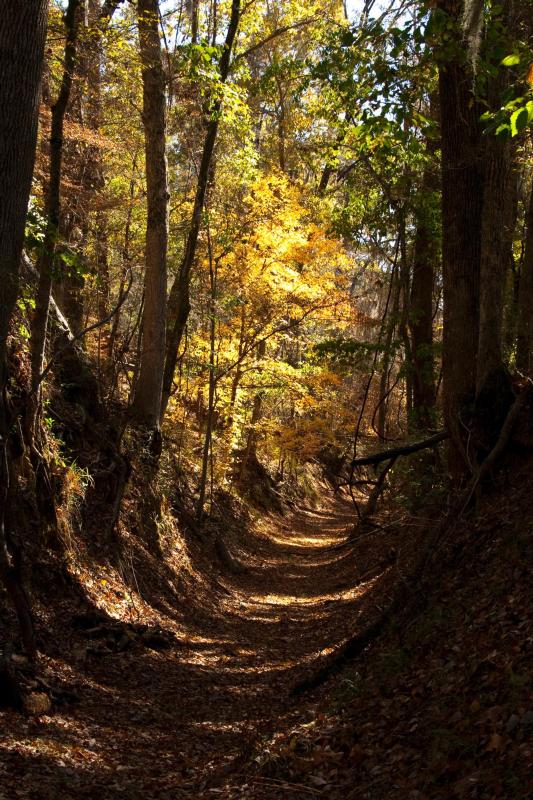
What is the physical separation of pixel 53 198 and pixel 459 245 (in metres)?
4.84

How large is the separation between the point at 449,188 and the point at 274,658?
21.8ft

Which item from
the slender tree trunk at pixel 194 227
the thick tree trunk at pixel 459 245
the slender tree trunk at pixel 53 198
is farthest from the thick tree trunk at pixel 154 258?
the thick tree trunk at pixel 459 245

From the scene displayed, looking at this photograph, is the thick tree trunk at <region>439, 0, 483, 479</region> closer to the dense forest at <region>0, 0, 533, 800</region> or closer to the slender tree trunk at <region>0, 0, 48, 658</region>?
the dense forest at <region>0, 0, 533, 800</region>

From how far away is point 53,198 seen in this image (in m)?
7.35

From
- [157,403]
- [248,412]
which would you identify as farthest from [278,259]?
[157,403]

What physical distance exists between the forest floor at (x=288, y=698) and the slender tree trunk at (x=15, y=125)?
173 centimetres

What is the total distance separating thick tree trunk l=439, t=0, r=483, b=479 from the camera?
7.54 m

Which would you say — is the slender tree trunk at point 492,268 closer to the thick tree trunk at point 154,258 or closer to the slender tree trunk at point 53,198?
the slender tree trunk at point 53,198

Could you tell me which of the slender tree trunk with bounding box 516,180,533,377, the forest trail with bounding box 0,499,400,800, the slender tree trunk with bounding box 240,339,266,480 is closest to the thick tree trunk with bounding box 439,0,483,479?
the slender tree trunk with bounding box 516,180,533,377

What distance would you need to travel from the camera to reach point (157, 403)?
479 inches

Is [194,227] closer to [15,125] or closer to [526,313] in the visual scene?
[526,313]

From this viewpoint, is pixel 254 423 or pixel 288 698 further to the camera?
pixel 254 423

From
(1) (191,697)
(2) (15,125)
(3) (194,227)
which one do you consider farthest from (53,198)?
(1) (191,697)

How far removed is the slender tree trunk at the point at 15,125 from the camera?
507 cm
